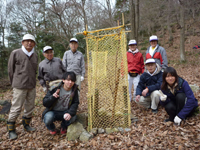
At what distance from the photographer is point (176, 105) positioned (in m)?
2.74

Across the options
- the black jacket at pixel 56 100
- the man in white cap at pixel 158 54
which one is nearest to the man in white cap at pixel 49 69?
the black jacket at pixel 56 100

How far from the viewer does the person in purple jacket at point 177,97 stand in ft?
8.34

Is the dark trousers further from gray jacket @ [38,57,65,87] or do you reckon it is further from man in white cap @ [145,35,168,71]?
gray jacket @ [38,57,65,87]

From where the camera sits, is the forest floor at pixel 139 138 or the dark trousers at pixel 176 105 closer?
the forest floor at pixel 139 138

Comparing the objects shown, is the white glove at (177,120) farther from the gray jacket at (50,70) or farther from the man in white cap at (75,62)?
the gray jacket at (50,70)

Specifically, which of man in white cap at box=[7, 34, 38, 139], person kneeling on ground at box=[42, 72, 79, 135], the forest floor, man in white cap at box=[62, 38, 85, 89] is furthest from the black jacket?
man in white cap at box=[62, 38, 85, 89]

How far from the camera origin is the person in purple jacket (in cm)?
254

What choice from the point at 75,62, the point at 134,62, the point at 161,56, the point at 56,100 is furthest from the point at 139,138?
the point at 75,62

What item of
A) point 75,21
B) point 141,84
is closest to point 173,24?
point 75,21

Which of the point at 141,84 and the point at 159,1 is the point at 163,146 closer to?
the point at 141,84

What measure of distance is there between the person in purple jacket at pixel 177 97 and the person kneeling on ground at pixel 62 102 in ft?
6.32

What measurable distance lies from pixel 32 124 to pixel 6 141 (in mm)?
824

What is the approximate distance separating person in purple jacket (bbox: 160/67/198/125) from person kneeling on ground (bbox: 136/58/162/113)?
17.6 inches

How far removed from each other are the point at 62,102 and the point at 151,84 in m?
2.26
